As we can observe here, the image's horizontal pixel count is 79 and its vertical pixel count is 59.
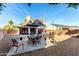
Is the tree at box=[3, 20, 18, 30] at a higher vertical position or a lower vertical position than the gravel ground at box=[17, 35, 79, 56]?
higher

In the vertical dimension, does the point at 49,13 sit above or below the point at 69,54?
above

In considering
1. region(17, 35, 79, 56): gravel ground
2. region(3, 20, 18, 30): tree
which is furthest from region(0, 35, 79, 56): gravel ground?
region(3, 20, 18, 30): tree

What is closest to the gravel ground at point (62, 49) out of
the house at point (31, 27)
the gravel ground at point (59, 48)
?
the gravel ground at point (59, 48)

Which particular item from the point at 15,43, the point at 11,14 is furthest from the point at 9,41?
the point at 11,14

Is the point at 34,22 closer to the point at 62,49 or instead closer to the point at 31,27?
the point at 31,27

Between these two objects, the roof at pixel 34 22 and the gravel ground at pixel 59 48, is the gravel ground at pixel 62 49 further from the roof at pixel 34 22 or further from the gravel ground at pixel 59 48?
the roof at pixel 34 22

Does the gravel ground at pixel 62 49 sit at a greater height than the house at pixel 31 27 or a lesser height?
lesser

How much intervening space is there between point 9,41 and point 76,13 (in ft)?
2.22

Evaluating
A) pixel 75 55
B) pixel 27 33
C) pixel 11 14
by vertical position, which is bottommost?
pixel 75 55

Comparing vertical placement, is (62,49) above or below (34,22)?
below

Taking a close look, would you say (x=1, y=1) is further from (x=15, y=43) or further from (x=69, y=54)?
(x=69, y=54)

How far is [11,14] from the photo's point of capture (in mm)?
2377

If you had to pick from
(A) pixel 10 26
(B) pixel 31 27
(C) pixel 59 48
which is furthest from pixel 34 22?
(C) pixel 59 48

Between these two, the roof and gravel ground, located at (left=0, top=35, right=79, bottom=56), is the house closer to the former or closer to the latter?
the roof
